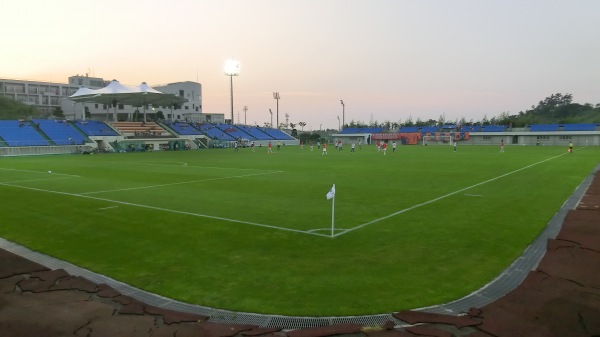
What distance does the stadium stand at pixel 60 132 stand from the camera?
67125 millimetres

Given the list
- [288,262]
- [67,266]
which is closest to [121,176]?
[67,266]

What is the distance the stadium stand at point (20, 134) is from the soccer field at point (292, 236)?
45.7 metres

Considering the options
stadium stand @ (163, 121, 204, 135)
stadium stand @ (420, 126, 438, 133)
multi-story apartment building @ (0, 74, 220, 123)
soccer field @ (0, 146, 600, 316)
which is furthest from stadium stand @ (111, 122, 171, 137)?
stadium stand @ (420, 126, 438, 133)

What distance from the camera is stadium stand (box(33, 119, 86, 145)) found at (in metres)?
67.1

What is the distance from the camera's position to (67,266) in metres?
9.72

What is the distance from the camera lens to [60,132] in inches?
2744

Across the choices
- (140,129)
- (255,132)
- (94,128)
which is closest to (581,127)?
(255,132)

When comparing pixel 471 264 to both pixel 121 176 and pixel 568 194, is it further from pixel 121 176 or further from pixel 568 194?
pixel 121 176

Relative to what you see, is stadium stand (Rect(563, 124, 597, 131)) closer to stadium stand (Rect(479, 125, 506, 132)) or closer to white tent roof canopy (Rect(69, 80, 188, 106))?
stadium stand (Rect(479, 125, 506, 132))

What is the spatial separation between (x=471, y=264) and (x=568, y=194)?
14193 mm

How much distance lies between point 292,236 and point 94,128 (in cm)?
7410

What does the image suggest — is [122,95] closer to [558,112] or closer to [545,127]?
[545,127]

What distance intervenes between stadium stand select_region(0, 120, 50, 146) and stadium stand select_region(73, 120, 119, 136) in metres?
7.51

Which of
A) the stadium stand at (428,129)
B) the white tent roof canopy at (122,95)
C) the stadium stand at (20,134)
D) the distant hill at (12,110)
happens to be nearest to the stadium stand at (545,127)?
the stadium stand at (428,129)
